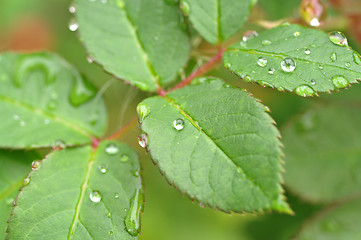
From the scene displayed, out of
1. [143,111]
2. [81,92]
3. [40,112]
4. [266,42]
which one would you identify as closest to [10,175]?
[40,112]

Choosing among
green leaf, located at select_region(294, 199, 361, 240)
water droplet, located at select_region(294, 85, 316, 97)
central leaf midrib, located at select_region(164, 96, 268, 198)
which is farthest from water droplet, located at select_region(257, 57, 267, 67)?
green leaf, located at select_region(294, 199, 361, 240)

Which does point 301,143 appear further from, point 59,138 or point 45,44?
point 45,44

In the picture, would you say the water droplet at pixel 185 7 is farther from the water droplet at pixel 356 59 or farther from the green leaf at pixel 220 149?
the water droplet at pixel 356 59

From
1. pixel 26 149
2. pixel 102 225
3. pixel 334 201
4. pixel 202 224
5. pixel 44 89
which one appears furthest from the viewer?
pixel 202 224

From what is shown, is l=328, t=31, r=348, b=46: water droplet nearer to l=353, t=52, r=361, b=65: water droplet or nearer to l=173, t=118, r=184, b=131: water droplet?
l=353, t=52, r=361, b=65: water droplet

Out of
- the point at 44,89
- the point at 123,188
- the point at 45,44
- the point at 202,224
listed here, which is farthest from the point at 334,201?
the point at 45,44
